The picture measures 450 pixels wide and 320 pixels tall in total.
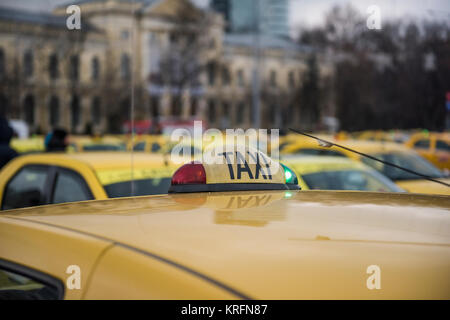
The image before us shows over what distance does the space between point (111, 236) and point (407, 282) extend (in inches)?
25.6

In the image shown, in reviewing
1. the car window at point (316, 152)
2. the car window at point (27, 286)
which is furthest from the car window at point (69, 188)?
the car window at point (316, 152)

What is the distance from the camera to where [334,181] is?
249 inches

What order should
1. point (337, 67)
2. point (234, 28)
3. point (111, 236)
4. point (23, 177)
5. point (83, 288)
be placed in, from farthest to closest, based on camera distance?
point (234, 28) < point (337, 67) < point (23, 177) < point (111, 236) < point (83, 288)

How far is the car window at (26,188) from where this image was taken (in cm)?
501

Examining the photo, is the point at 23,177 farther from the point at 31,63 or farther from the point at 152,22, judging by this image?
the point at 152,22

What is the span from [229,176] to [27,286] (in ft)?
3.21

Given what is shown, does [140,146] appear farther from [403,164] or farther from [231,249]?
[231,249]

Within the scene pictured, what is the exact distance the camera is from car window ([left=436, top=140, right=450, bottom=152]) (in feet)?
54.9

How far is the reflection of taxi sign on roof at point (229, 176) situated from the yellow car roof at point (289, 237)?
0.29m

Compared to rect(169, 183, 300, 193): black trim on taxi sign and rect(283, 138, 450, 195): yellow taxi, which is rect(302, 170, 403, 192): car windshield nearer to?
rect(283, 138, 450, 195): yellow taxi

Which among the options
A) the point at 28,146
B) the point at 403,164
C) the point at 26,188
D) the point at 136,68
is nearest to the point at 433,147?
the point at 403,164

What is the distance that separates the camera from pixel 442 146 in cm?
1688

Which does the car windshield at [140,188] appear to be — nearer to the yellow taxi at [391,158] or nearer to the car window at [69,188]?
the car window at [69,188]
